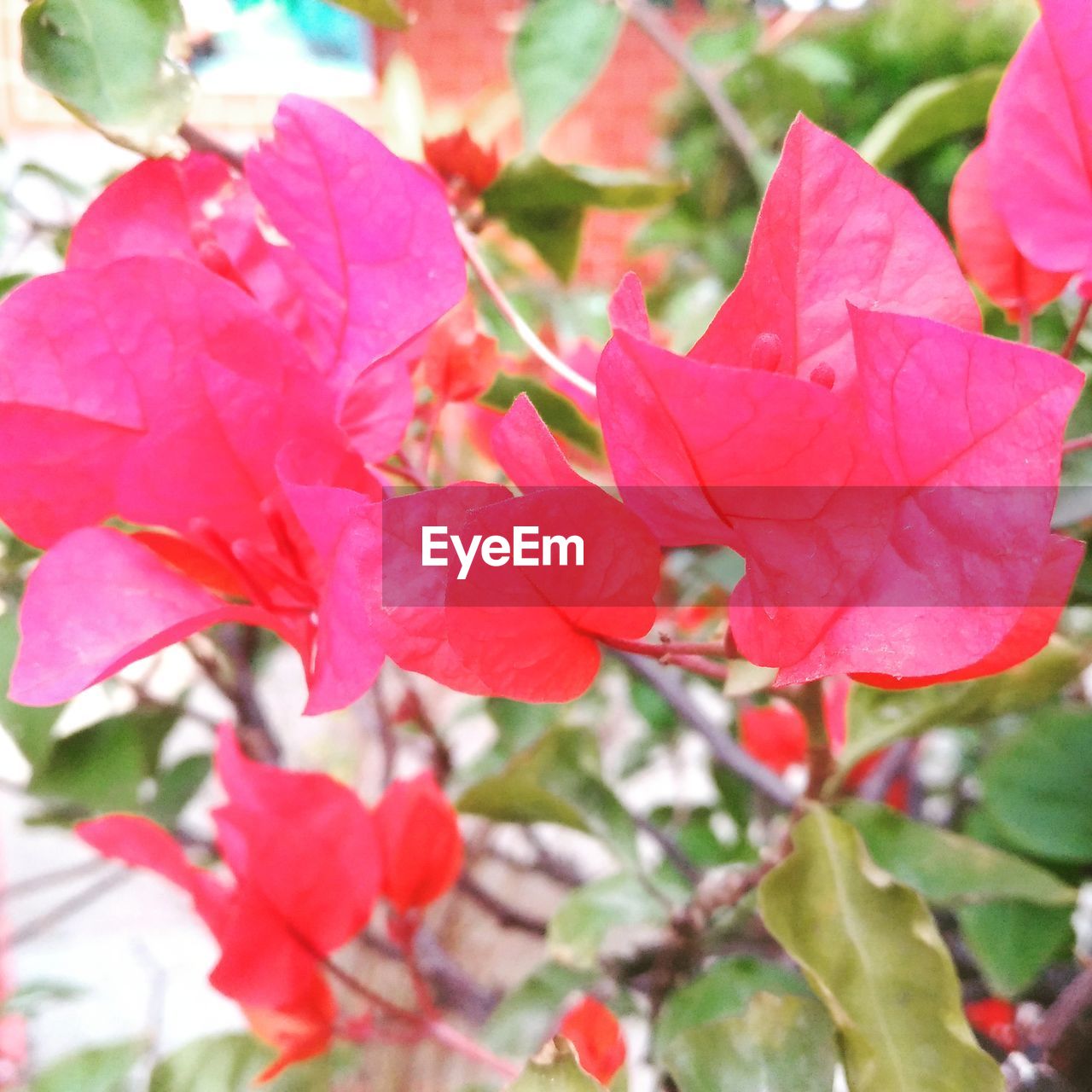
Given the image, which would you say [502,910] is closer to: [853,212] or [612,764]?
[612,764]

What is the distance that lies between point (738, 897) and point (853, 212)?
200 millimetres

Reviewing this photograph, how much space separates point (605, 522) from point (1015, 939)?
0.29 meters

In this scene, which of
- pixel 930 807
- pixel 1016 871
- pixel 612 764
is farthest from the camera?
pixel 612 764

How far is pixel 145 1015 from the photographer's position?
→ 3.08ft

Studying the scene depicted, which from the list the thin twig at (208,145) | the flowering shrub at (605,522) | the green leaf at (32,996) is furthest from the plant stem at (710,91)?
the green leaf at (32,996)

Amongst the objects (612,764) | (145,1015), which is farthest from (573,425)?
(145,1015)

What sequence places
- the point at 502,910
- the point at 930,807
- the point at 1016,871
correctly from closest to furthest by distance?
the point at 1016,871 → the point at 502,910 → the point at 930,807

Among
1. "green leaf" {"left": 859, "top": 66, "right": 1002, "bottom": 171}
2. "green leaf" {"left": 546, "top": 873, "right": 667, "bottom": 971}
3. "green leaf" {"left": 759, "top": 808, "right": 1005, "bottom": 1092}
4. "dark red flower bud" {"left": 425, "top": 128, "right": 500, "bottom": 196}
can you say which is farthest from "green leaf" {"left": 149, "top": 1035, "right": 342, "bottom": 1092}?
"green leaf" {"left": 859, "top": 66, "right": 1002, "bottom": 171}

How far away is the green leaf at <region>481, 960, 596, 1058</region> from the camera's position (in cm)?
39

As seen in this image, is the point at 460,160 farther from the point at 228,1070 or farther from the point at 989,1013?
the point at 989,1013

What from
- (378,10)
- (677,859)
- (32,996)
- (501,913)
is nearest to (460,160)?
(378,10)

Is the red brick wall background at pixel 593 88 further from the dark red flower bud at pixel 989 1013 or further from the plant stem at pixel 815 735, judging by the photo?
the plant stem at pixel 815 735

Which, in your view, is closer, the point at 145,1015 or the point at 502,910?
the point at 502,910

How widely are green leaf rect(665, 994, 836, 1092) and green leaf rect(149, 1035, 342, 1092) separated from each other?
182 mm
